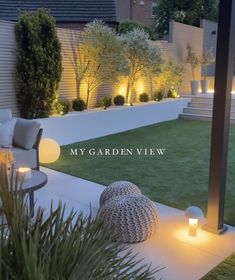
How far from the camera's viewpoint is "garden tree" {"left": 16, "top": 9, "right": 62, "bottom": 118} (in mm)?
6836

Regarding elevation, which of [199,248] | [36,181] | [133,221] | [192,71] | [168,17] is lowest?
[199,248]

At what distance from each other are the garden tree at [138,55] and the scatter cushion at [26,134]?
446cm

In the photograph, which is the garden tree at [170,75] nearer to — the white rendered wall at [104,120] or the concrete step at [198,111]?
the white rendered wall at [104,120]

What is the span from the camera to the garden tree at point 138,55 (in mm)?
9078

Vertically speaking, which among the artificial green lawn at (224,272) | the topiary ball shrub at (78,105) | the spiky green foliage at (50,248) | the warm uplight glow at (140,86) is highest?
the warm uplight glow at (140,86)

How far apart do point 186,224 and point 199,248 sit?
469 mm

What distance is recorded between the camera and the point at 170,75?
10656 mm

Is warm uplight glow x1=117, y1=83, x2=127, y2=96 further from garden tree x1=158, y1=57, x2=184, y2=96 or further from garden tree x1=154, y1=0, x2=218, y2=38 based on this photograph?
garden tree x1=154, y1=0, x2=218, y2=38

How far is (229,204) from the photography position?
13.2 feet

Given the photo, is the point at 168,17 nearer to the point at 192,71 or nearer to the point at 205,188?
the point at 192,71

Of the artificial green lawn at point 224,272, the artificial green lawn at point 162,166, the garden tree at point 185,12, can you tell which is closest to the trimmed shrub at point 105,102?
the artificial green lawn at point 162,166

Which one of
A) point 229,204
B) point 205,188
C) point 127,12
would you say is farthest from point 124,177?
point 127,12

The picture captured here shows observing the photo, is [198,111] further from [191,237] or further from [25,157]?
[191,237]

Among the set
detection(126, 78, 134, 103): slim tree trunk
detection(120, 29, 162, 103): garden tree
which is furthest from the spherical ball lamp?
detection(126, 78, 134, 103): slim tree trunk
